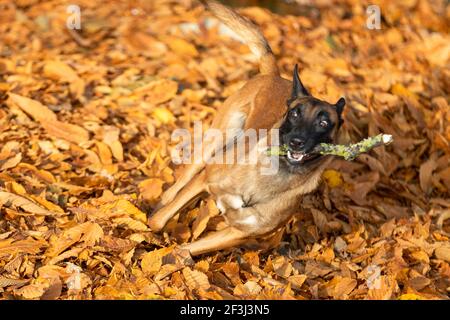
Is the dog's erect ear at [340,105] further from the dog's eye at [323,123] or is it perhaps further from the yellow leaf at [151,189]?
the yellow leaf at [151,189]

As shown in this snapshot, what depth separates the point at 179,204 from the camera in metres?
5.76

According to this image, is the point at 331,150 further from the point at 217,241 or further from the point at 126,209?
the point at 126,209

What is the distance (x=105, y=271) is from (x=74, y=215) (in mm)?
721

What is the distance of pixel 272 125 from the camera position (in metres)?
5.75

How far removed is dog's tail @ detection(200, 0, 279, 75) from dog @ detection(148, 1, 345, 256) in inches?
22.5

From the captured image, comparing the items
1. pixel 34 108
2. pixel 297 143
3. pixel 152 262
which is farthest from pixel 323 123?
pixel 34 108

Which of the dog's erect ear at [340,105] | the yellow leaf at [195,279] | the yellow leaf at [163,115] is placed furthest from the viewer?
the yellow leaf at [163,115]

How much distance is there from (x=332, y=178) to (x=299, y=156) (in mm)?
1734

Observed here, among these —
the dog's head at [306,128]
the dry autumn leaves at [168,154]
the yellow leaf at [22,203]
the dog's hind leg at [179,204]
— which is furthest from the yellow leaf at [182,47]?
the yellow leaf at [22,203]

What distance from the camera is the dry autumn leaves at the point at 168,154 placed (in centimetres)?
523

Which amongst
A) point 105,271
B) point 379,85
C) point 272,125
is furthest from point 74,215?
point 379,85

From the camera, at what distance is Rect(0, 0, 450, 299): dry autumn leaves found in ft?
17.1
